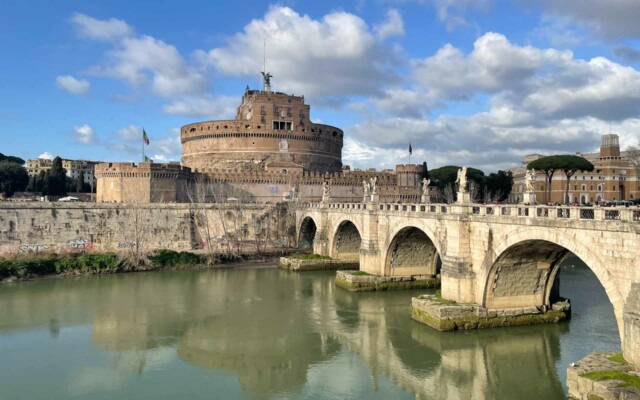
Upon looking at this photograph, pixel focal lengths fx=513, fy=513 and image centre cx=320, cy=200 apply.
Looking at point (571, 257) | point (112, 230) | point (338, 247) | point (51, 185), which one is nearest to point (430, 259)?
point (338, 247)

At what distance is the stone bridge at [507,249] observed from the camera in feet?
42.8

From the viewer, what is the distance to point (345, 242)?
120 ft

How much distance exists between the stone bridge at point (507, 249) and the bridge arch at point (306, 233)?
35.9 ft

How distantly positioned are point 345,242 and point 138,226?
51.2ft

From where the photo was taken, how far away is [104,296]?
89.5 feet

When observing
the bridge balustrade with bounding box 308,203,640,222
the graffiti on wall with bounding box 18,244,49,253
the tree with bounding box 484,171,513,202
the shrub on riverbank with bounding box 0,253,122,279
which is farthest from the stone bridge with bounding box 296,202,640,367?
the tree with bounding box 484,171,513,202

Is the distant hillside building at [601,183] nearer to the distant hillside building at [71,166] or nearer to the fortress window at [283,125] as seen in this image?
the fortress window at [283,125]

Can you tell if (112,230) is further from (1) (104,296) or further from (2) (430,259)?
(2) (430,259)

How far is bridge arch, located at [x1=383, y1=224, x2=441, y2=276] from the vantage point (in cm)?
2689

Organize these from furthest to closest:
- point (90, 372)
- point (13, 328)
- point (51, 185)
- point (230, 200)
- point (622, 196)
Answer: point (622, 196) < point (51, 185) < point (230, 200) < point (13, 328) < point (90, 372)

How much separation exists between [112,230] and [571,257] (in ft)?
117

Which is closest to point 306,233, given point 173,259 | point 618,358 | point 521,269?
point 173,259

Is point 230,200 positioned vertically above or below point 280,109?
below

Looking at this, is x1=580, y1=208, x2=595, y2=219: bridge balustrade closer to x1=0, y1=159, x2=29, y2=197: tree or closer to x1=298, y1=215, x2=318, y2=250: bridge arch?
x1=298, y1=215, x2=318, y2=250: bridge arch
